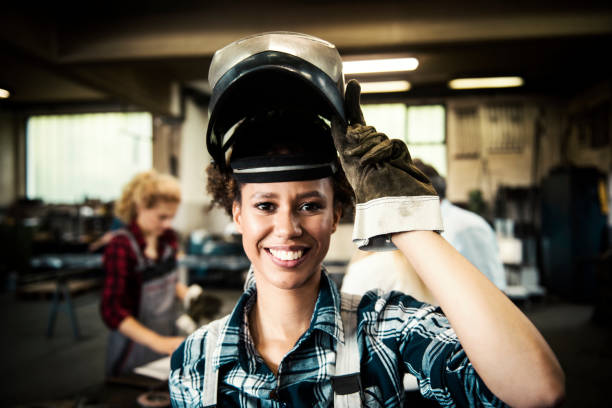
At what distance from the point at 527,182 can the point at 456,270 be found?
9989 millimetres

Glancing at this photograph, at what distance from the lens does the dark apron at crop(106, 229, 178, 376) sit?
2506 millimetres

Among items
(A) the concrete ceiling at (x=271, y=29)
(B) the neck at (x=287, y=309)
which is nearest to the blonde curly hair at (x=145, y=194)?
(B) the neck at (x=287, y=309)

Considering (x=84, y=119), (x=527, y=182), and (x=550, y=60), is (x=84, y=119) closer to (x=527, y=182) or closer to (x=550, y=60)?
(x=550, y=60)

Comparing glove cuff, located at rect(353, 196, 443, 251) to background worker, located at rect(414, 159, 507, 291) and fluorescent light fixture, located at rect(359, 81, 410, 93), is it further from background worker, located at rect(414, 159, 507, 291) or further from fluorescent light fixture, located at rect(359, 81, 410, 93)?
fluorescent light fixture, located at rect(359, 81, 410, 93)

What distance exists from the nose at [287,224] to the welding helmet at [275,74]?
245 mm

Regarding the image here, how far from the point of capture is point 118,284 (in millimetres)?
2373

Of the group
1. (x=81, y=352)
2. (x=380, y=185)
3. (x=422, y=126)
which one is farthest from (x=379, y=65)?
(x=81, y=352)

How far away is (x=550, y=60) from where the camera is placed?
6586mm

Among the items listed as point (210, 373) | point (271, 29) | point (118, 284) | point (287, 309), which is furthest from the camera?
point (271, 29)

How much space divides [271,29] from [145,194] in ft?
11.0

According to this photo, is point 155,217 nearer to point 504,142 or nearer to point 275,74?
point 275,74

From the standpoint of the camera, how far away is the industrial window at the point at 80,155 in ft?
33.3

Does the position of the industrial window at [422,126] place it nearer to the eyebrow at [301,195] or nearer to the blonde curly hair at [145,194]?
the blonde curly hair at [145,194]

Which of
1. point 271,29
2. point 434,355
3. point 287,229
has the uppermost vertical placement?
point 271,29
